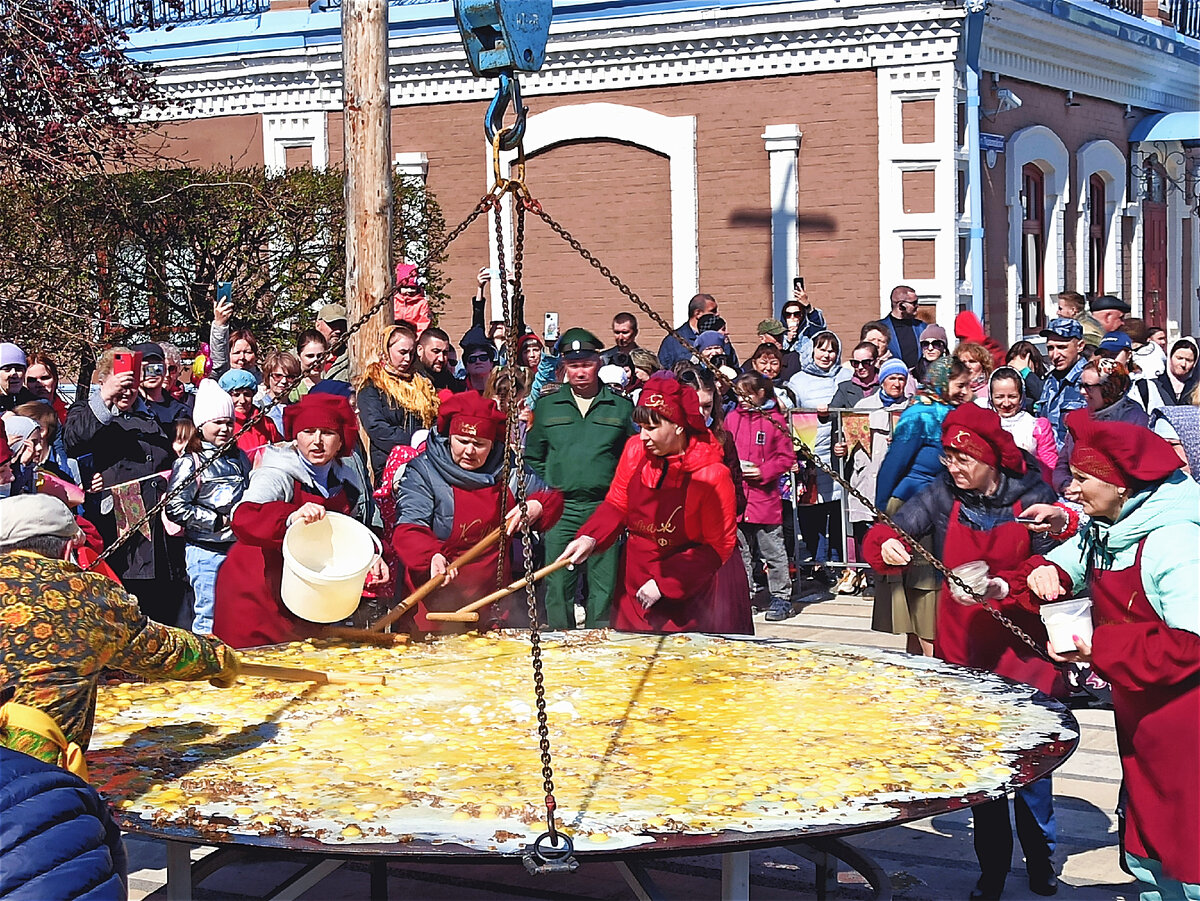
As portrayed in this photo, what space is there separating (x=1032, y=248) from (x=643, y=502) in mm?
13645

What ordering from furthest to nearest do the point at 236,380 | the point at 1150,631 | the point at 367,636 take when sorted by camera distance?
the point at 236,380 → the point at 367,636 → the point at 1150,631

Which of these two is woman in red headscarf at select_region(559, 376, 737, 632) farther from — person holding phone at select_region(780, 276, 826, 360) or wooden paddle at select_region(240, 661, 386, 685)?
person holding phone at select_region(780, 276, 826, 360)

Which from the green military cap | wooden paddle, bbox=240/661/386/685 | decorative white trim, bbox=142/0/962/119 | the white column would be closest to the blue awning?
decorative white trim, bbox=142/0/962/119

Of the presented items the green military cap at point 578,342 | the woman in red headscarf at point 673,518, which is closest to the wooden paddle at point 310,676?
the woman in red headscarf at point 673,518

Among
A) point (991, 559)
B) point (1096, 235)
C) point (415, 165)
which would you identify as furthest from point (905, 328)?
point (1096, 235)

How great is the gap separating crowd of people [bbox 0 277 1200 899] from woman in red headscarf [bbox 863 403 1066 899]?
10 mm

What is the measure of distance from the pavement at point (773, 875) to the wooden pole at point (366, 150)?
379 centimetres

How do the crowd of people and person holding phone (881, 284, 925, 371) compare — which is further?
person holding phone (881, 284, 925, 371)

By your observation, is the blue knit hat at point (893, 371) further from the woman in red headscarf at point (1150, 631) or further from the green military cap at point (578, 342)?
the woman in red headscarf at point (1150, 631)

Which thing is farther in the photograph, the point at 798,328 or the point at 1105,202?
the point at 1105,202

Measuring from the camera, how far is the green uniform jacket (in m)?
8.12

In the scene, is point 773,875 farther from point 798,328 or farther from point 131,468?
point 798,328

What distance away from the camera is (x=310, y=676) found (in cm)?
527

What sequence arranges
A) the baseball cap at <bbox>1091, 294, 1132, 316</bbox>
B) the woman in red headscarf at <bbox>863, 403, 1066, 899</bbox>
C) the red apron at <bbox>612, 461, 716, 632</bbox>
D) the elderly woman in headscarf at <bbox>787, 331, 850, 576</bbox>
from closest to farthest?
1. the woman in red headscarf at <bbox>863, 403, 1066, 899</bbox>
2. the red apron at <bbox>612, 461, 716, 632</bbox>
3. the elderly woman in headscarf at <bbox>787, 331, 850, 576</bbox>
4. the baseball cap at <bbox>1091, 294, 1132, 316</bbox>
